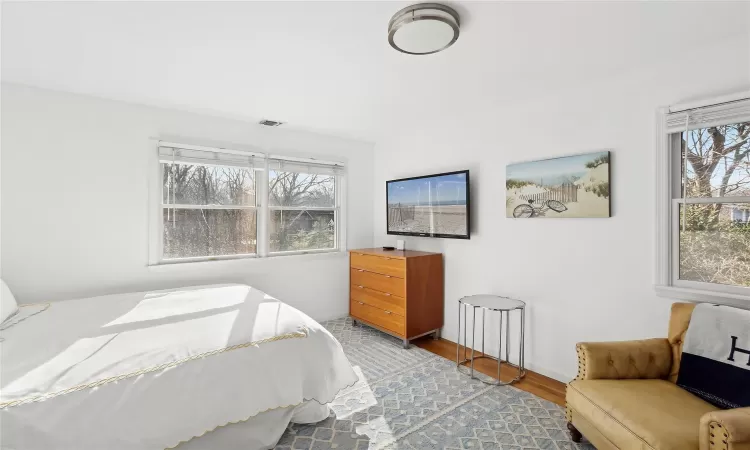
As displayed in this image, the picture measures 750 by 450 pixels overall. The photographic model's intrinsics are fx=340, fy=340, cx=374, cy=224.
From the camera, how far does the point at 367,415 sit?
7.47 feet

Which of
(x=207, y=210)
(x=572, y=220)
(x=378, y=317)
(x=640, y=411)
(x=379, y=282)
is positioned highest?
(x=207, y=210)

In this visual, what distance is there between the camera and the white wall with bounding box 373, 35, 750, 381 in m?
2.28

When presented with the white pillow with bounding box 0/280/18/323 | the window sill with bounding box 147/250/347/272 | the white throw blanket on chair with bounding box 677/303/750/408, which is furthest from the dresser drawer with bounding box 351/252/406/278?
the white pillow with bounding box 0/280/18/323

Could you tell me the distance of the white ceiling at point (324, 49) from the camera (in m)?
1.72

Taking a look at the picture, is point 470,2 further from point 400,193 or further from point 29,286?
point 29,286

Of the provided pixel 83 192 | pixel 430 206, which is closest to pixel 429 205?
pixel 430 206

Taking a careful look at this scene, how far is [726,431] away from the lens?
1.26 m

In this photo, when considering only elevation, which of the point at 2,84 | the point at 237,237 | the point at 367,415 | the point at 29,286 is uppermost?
the point at 2,84

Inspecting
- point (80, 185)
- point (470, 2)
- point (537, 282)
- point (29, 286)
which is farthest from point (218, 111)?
point (537, 282)

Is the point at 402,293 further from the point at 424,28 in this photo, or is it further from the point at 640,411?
the point at 424,28

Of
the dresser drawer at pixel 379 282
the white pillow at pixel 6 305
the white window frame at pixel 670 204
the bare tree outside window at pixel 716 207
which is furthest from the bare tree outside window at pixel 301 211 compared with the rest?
the bare tree outside window at pixel 716 207

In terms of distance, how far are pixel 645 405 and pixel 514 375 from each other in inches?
51.5

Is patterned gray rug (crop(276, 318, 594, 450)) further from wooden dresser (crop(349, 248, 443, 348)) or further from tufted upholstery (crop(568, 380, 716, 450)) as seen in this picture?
wooden dresser (crop(349, 248, 443, 348))

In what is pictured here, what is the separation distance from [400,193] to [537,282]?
183 cm
